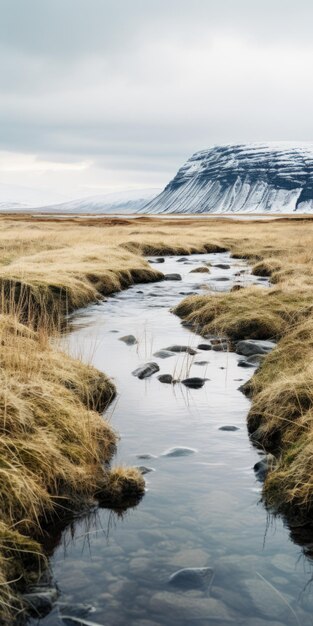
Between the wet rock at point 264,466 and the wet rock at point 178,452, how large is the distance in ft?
3.19

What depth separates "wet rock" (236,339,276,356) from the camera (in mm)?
15234

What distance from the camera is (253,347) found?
15.4m

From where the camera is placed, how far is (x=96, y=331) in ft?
57.1

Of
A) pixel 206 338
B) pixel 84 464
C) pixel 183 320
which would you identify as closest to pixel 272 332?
pixel 206 338

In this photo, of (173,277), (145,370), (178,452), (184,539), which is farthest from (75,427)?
(173,277)

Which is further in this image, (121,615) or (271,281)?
(271,281)

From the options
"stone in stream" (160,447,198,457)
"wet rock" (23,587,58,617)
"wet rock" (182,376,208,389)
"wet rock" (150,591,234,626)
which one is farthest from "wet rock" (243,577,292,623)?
"wet rock" (182,376,208,389)

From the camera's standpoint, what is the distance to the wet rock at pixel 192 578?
19.6 feet

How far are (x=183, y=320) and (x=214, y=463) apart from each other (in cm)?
1137

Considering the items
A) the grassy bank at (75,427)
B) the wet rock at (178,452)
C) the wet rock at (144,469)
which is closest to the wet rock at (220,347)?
the grassy bank at (75,427)

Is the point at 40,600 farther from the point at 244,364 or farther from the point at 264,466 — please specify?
the point at 244,364

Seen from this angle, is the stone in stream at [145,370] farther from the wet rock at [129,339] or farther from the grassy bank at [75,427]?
the wet rock at [129,339]

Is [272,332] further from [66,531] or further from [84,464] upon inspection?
[66,531]

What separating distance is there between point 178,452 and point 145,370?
14.1 ft
